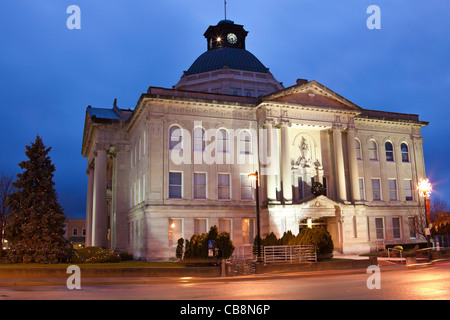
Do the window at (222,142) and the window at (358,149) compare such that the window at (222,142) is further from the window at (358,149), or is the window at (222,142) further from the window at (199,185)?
the window at (358,149)

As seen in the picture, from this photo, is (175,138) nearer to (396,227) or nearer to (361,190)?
(361,190)

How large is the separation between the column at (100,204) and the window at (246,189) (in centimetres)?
1411

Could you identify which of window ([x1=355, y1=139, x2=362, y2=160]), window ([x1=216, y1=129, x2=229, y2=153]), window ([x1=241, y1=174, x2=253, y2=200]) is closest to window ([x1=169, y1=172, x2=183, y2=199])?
window ([x1=216, y1=129, x2=229, y2=153])

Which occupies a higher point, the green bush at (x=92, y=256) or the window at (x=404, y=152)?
the window at (x=404, y=152)

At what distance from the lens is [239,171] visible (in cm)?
3841

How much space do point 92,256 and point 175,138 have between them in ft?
38.8

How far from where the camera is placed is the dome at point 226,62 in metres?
53.8

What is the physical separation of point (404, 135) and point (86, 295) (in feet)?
129

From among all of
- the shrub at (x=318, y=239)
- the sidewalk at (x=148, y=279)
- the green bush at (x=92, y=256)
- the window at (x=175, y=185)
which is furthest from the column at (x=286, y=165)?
the green bush at (x=92, y=256)

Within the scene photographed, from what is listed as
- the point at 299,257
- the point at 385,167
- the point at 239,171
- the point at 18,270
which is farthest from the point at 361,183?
the point at 18,270

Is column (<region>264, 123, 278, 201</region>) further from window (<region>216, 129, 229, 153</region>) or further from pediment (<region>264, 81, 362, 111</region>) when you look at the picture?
window (<region>216, 129, 229, 153</region>)

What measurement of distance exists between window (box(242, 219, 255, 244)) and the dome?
22.1m

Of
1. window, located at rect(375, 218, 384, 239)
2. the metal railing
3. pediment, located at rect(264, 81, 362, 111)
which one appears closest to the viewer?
the metal railing

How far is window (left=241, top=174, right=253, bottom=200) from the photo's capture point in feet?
126
